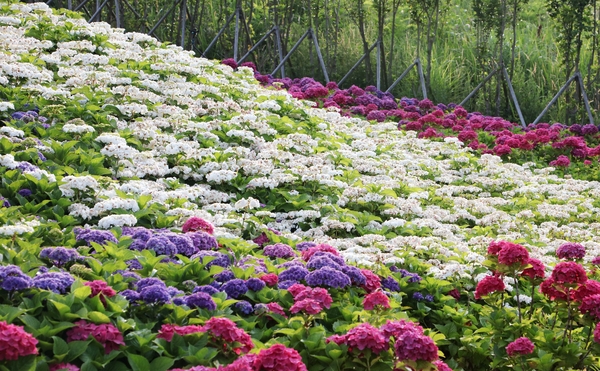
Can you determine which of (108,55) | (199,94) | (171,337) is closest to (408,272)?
(171,337)

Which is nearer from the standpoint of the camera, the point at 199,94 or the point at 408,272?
the point at 408,272

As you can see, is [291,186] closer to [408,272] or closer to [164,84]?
[408,272]

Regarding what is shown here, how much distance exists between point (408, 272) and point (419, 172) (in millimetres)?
3538

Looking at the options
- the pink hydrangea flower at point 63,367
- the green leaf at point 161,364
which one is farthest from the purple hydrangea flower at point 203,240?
the pink hydrangea flower at point 63,367

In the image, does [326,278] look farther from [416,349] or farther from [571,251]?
[571,251]

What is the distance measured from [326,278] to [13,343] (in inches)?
76.7

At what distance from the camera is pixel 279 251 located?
16.8 ft

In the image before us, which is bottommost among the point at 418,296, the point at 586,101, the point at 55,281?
the point at 418,296

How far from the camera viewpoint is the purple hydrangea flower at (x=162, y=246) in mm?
4605

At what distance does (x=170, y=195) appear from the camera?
601 cm

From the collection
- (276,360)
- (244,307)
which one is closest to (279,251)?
(244,307)

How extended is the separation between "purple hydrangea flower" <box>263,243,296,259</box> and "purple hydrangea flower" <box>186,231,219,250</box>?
400 mm

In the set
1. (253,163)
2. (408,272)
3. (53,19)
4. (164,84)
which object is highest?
(53,19)

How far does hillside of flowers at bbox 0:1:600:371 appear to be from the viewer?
3.50 meters
